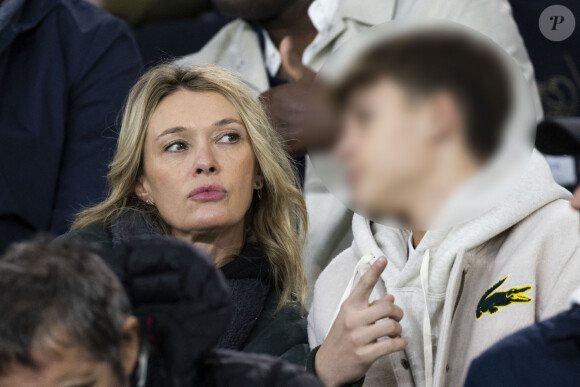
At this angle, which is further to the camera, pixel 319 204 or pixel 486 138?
pixel 319 204

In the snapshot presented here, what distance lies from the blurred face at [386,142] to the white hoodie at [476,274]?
530mm

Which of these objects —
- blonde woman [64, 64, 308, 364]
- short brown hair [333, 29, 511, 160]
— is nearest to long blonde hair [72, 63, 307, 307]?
blonde woman [64, 64, 308, 364]

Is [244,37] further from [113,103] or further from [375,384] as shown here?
[375,384]

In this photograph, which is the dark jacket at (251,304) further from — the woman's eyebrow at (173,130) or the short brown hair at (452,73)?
the short brown hair at (452,73)

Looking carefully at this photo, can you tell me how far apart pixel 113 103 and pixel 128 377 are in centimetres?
129

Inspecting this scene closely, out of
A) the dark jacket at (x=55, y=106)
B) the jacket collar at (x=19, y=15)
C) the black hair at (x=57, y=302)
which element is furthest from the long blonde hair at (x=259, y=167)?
the black hair at (x=57, y=302)

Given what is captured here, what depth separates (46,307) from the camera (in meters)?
0.90

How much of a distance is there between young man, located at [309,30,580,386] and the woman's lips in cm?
23

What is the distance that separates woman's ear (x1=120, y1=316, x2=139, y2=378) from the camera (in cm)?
96

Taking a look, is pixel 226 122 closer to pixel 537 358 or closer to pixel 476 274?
pixel 476 274

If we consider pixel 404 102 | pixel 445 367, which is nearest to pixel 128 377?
pixel 404 102

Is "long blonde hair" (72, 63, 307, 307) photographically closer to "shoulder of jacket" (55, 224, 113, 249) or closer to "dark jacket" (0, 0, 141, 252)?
"shoulder of jacket" (55, 224, 113, 249)

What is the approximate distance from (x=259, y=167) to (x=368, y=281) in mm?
474

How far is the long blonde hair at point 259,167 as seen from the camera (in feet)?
5.70
